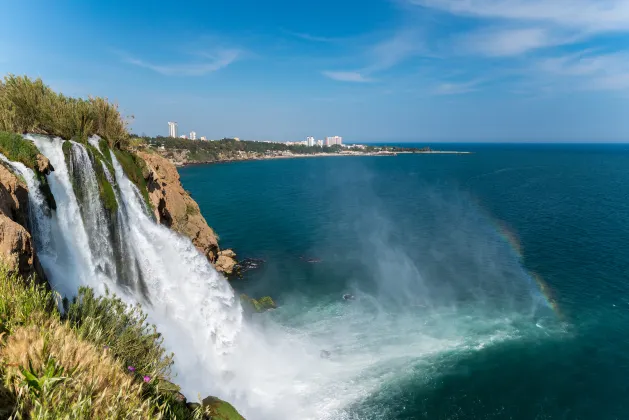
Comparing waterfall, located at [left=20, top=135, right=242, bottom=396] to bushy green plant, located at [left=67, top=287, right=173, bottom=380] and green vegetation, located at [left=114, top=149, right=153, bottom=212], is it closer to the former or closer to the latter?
green vegetation, located at [left=114, top=149, right=153, bottom=212]

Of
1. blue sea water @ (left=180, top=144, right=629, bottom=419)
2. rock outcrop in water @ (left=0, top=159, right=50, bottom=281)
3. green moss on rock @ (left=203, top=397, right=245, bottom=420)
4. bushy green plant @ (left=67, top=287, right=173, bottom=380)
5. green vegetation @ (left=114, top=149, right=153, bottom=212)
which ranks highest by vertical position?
green vegetation @ (left=114, top=149, right=153, bottom=212)

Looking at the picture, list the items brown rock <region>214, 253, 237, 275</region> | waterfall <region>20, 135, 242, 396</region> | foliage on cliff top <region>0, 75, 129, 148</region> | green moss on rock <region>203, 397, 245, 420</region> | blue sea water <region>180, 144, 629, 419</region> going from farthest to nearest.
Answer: brown rock <region>214, 253, 237, 275</region>
blue sea water <region>180, 144, 629, 419</region>
foliage on cliff top <region>0, 75, 129, 148</region>
waterfall <region>20, 135, 242, 396</region>
green moss on rock <region>203, 397, 245, 420</region>

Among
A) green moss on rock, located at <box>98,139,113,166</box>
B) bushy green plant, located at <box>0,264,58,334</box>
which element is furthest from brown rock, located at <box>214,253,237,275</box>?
bushy green plant, located at <box>0,264,58,334</box>

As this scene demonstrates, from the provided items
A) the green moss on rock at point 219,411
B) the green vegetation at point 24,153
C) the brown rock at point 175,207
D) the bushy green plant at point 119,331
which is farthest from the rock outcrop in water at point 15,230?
the brown rock at point 175,207

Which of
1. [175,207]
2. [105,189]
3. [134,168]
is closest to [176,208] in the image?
[175,207]

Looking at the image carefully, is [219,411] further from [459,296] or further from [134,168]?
[459,296]

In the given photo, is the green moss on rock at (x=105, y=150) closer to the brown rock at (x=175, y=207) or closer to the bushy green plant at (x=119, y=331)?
the brown rock at (x=175, y=207)
